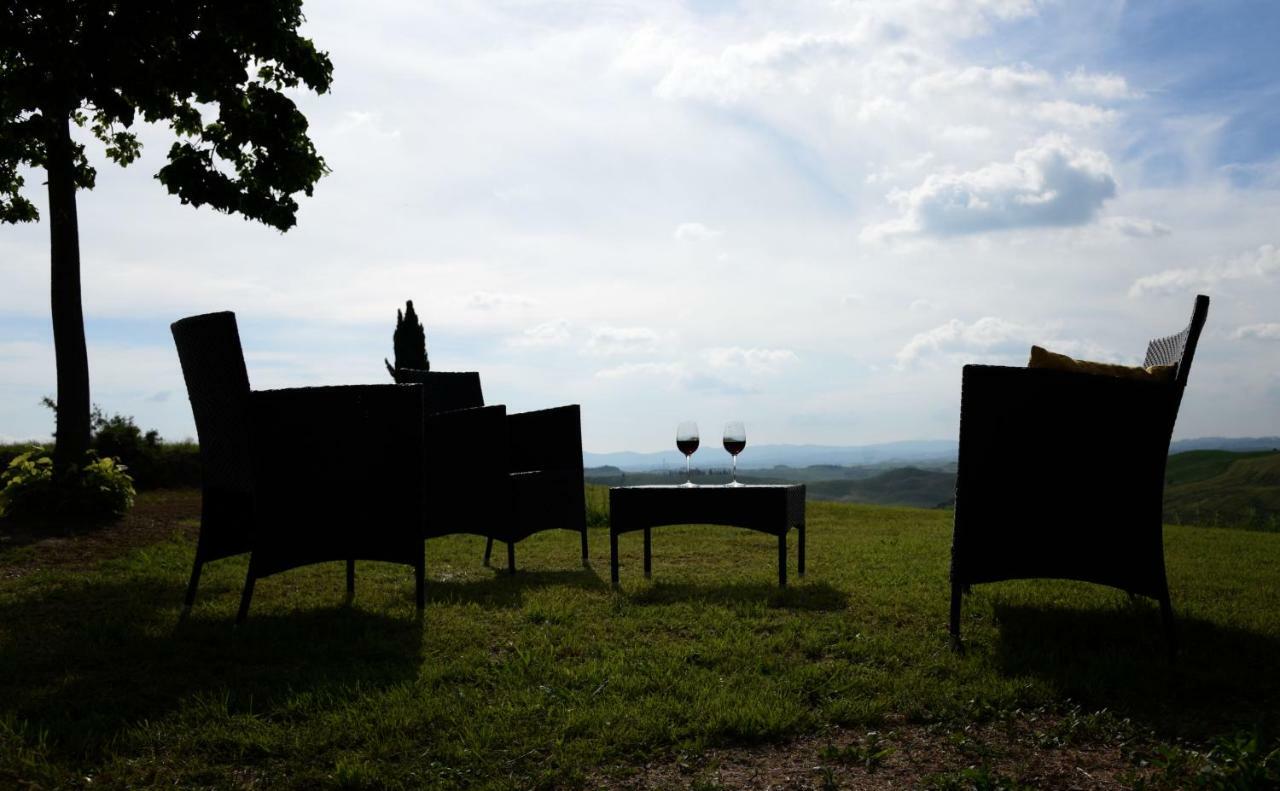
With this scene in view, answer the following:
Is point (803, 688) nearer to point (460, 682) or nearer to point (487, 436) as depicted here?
point (460, 682)

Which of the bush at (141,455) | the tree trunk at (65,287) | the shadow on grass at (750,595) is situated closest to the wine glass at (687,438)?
the shadow on grass at (750,595)

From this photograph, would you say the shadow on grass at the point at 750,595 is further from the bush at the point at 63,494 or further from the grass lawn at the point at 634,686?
the bush at the point at 63,494

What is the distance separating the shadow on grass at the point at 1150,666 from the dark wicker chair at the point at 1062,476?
28 centimetres

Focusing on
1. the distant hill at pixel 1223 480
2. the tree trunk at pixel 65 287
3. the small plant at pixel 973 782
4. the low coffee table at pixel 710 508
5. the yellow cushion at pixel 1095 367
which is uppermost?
the tree trunk at pixel 65 287

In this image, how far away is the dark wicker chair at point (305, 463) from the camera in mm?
4262

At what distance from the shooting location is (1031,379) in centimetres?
385

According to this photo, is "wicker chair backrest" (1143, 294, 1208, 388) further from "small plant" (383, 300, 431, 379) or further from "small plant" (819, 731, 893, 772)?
"small plant" (383, 300, 431, 379)

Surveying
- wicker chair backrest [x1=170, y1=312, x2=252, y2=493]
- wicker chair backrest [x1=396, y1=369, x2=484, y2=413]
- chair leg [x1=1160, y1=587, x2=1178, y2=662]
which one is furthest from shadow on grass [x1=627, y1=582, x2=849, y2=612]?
wicker chair backrest [x1=396, y1=369, x2=484, y2=413]

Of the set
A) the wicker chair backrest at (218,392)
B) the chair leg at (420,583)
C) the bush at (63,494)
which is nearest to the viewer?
the wicker chair backrest at (218,392)

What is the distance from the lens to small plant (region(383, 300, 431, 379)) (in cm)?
1648

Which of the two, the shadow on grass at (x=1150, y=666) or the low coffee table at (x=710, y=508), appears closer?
the shadow on grass at (x=1150, y=666)

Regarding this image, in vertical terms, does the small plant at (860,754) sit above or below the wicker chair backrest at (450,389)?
below

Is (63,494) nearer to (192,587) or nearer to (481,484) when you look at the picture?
(192,587)

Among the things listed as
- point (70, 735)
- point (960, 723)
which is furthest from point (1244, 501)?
point (70, 735)
